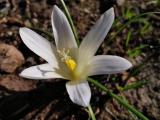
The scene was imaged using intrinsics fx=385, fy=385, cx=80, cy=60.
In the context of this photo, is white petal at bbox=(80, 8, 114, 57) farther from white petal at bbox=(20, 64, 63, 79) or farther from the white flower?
white petal at bbox=(20, 64, 63, 79)

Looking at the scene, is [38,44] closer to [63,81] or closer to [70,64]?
[70,64]

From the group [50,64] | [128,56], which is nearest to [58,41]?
[50,64]

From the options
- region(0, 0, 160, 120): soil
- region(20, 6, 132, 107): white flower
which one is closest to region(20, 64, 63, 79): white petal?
region(20, 6, 132, 107): white flower

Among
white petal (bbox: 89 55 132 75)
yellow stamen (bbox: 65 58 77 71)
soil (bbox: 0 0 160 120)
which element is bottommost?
soil (bbox: 0 0 160 120)

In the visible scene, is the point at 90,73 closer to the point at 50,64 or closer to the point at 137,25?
the point at 50,64

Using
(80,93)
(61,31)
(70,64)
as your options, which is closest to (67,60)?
(70,64)

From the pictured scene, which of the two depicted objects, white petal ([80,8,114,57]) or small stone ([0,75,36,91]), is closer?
white petal ([80,8,114,57])
